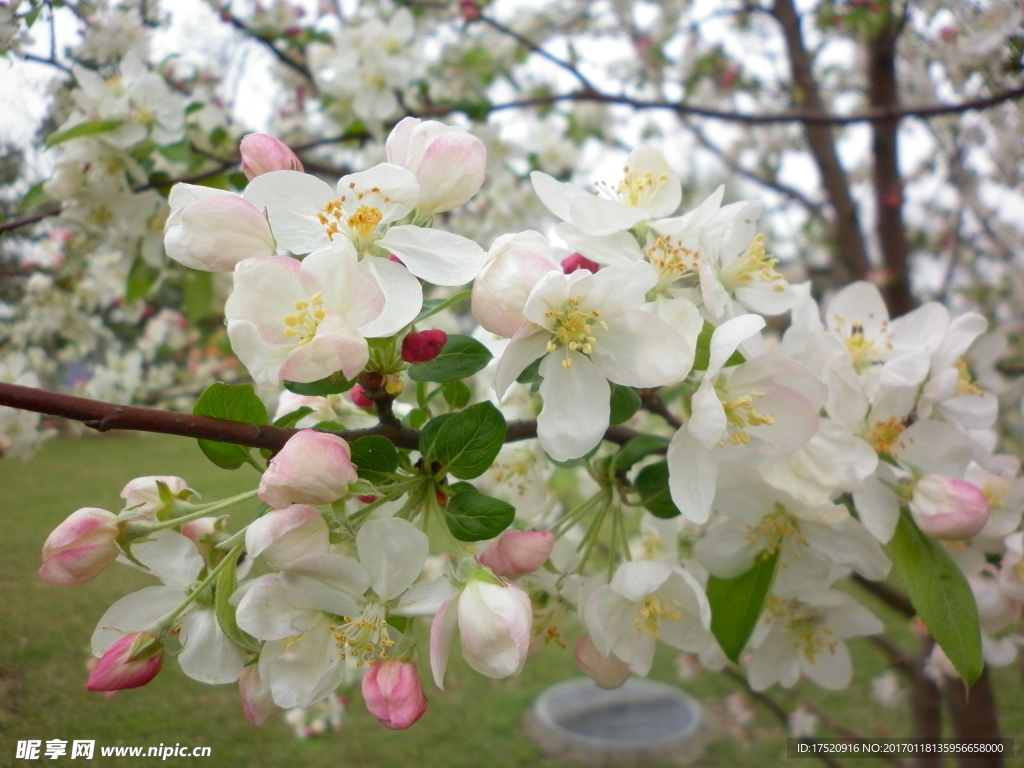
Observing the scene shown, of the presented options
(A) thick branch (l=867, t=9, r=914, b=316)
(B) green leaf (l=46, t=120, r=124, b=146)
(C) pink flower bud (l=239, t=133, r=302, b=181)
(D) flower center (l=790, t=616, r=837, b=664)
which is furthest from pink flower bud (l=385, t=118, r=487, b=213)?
(A) thick branch (l=867, t=9, r=914, b=316)

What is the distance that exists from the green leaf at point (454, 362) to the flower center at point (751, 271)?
372 mm

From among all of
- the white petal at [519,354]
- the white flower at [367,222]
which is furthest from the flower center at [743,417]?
the white flower at [367,222]

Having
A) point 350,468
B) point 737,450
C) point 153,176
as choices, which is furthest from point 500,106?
point 350,468

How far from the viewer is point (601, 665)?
88 cm

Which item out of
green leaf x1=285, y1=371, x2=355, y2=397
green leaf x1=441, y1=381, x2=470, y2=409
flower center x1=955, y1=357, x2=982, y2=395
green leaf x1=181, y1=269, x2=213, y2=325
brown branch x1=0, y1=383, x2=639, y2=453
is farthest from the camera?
green leaf x1=181, y1=269, x2=213, y2=325

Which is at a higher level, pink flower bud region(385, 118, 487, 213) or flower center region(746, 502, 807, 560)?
pink flower bud region(385, 118, 487, 213)

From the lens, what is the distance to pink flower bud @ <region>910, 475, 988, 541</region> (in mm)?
848

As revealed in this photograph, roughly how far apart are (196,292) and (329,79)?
0.86 metres

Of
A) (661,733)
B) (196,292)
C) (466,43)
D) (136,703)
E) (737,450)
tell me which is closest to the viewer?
(737,450)

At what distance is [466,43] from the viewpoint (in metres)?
3.35

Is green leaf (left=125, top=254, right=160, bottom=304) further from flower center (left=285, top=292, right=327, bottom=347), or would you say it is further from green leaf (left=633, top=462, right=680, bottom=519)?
green leaf (left=633, top=462, right=680, bottom=519)

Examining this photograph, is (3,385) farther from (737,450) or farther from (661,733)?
(661,733)

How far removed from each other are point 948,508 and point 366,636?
72 cm

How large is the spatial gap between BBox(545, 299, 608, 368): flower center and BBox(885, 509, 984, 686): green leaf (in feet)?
1.72
